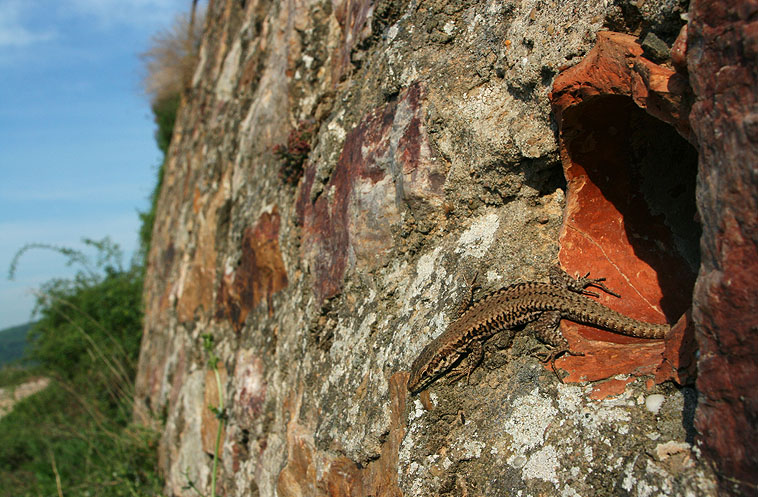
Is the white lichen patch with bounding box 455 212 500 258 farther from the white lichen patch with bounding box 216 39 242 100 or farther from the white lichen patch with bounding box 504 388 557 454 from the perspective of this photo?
the white lichen patch with bounding box 216 39 242 100

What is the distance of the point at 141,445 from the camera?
5.64m

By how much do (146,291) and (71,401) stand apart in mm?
1849

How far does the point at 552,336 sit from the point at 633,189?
69cm

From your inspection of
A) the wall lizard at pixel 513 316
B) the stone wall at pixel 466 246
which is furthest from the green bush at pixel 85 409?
the wall lizard at pixel 513 316

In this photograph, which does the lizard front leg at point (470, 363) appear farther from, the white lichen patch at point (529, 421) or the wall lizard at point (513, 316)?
the white lichen patch at point (529, 421)

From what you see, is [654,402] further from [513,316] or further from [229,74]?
[229,74]

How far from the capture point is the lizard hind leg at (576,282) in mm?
2141

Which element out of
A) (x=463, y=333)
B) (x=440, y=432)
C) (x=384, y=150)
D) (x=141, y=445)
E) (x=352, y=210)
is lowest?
(x=141, y=445)

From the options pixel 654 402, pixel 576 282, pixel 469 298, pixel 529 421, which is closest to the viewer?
pixel 654 402

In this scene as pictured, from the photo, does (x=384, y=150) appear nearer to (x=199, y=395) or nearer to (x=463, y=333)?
(x=463, y=333)

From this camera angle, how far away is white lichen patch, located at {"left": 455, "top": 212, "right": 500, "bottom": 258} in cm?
234

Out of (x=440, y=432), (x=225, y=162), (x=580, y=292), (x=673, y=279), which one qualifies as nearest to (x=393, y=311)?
(x=440, y=432)

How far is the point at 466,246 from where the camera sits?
240cm

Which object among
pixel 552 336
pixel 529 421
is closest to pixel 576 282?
pixel 552 336
